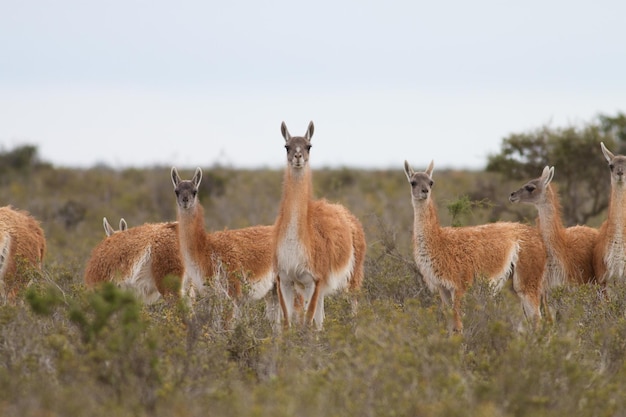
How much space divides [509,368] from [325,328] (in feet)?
7.63

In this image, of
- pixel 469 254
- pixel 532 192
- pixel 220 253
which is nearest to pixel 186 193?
pixel 220 253

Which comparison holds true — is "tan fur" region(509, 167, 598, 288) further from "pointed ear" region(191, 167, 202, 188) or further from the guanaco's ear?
"pointed ear" region(191, 167, 202, 188)

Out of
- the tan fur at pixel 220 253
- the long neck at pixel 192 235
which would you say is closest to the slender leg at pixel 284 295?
the tan fur at pixel 220 253

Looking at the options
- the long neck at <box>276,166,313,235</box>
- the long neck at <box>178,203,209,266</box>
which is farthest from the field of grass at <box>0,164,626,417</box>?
the long neck at <box>276,166,313,235</box>

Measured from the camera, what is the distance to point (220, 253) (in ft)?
30.9

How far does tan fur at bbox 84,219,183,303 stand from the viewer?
9.17 m

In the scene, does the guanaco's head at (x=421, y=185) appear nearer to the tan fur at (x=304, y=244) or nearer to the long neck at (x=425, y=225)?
the long neck at (x=425, y=225)

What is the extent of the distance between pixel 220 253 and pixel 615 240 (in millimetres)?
4485

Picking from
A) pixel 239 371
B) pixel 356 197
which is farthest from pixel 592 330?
pixel 356 197

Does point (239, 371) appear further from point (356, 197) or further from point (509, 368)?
point (356, 197)

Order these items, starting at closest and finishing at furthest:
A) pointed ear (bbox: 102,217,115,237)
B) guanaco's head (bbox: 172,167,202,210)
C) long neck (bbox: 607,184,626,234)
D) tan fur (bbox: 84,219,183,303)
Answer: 1. tan fur (bbox: 84,219,183,303)
2. guanaco's head (bbox: 172,167,202,210)
3. long neck (bbox: 607,184,626,234)
4. pointed ear (bbox: 102,217,115,237)

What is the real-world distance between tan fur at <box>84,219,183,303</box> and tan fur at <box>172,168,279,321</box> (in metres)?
0.21

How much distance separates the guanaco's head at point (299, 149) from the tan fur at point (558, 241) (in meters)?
3.09

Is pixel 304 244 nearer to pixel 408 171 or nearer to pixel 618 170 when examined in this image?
pixel 408 171
